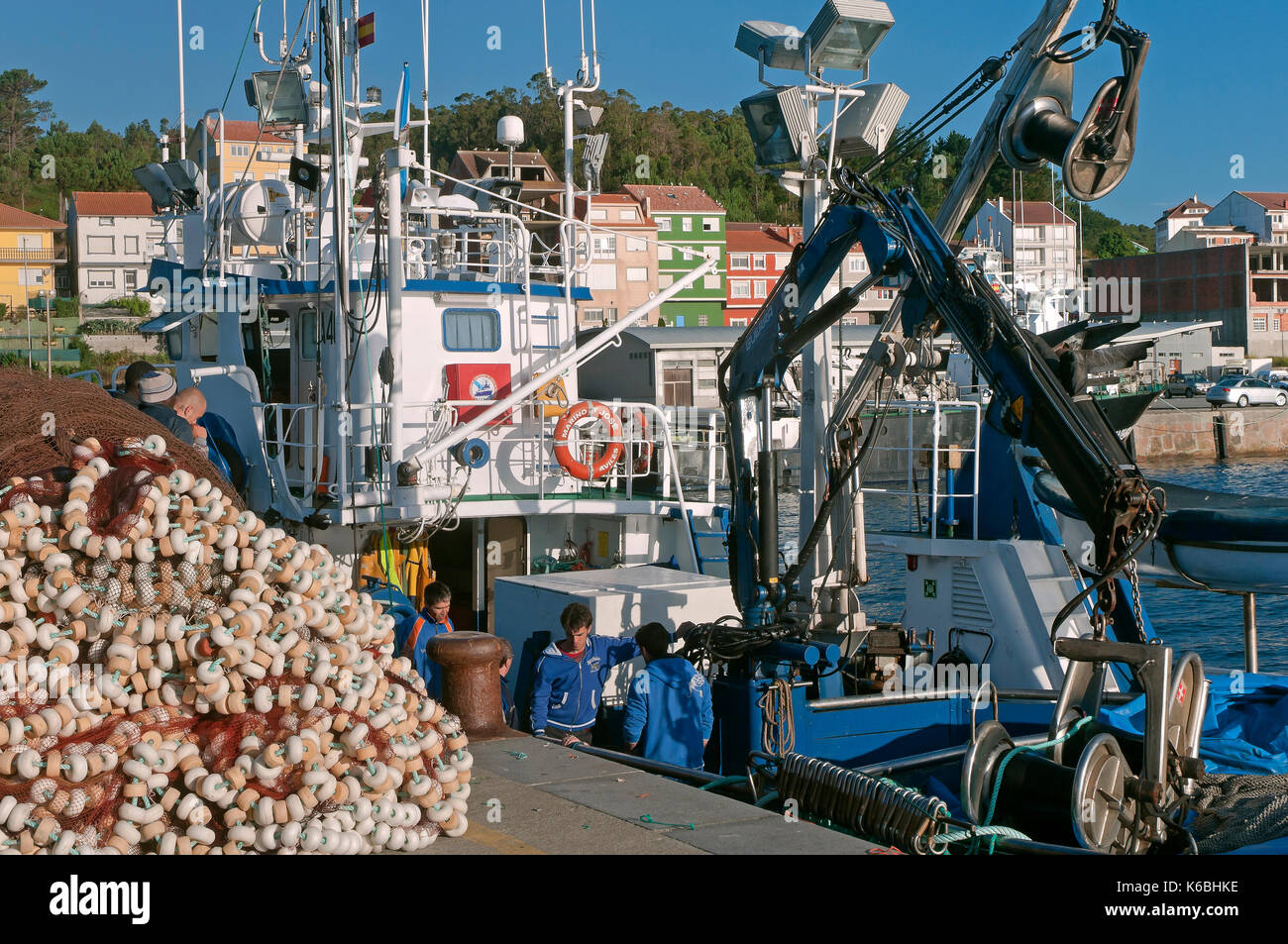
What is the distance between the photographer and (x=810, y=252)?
1030 cm

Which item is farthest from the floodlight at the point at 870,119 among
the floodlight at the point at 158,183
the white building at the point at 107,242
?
the white building at the point at 107,242

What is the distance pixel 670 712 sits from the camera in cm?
840

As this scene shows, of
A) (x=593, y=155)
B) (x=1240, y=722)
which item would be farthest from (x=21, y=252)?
(x=1240, y=722)

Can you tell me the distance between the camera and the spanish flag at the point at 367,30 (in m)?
13.1

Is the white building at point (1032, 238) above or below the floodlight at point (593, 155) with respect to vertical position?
above

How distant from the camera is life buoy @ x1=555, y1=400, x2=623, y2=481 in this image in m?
13.9

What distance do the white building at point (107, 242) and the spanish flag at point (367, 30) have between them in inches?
2459

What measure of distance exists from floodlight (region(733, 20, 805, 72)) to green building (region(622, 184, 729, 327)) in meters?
60.5

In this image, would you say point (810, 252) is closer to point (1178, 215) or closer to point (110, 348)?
point (110, 348)

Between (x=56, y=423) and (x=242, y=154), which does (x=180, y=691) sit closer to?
(x=56, y=423)

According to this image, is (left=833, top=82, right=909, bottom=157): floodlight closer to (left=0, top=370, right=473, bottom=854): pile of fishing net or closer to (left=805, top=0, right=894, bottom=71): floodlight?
(left=805, top=0, right=894, bottom=71): floodlight

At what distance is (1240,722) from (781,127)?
6756 millimetres

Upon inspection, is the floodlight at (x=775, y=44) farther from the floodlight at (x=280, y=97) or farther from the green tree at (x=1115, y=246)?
the green tree at (x=1115, y=246)

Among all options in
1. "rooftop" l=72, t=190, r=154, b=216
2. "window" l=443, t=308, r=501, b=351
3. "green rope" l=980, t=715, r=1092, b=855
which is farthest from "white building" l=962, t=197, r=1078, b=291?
"green rope" l=980, t=715, r=1092, b=855
